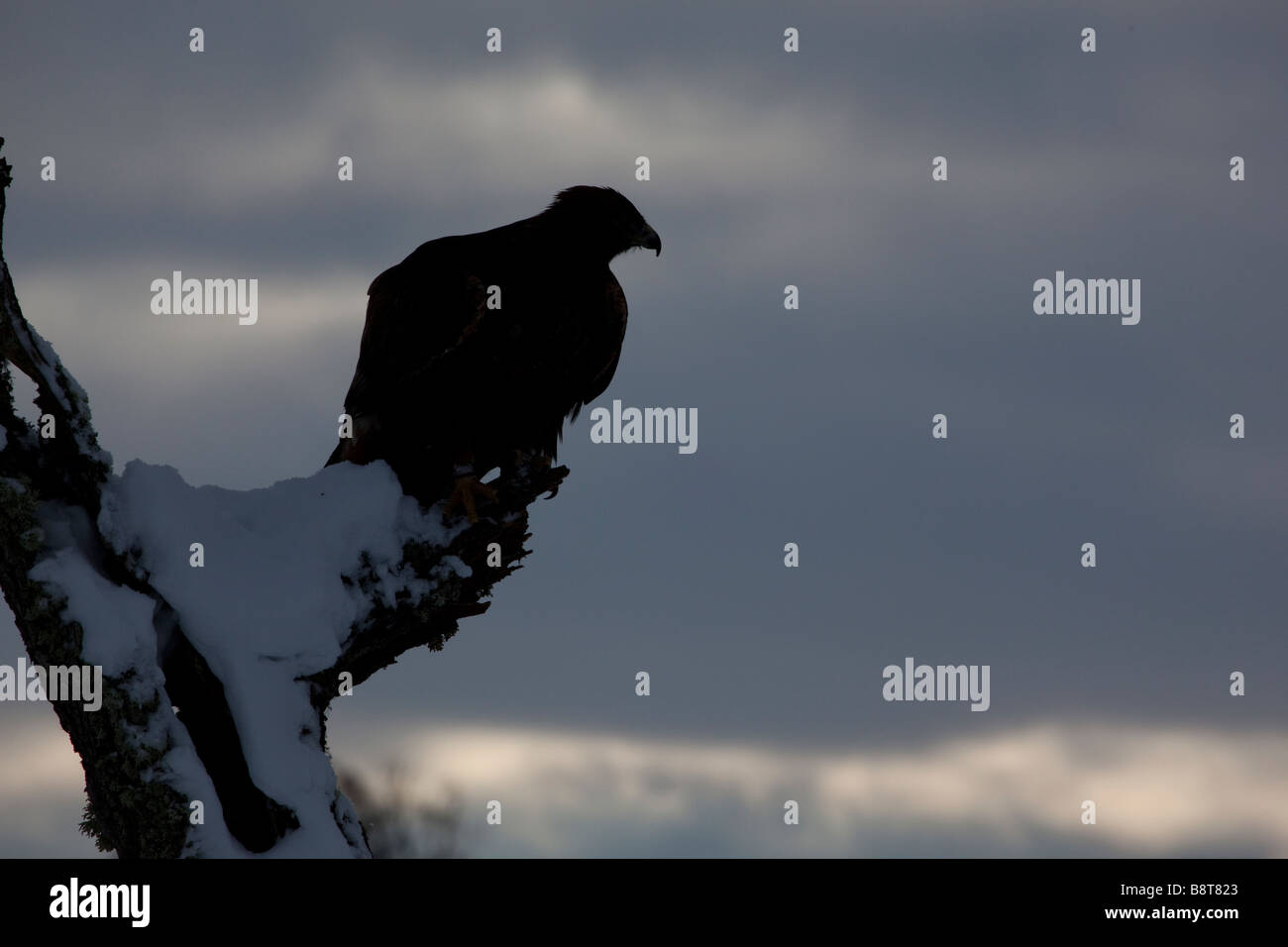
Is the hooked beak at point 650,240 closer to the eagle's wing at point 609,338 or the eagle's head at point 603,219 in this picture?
the eagle's head at point 603,219

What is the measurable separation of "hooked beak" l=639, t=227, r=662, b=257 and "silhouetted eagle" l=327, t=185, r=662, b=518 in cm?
79

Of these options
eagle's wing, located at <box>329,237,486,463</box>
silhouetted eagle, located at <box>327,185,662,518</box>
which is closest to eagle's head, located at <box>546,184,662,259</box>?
silhouetted eagle, located at <box>327,185,662,518</box>

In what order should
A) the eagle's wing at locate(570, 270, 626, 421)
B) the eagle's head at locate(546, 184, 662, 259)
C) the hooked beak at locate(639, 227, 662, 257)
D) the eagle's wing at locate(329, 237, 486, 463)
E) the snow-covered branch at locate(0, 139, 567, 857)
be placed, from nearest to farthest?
the snow-covered branch at locate(0, 139, 567, 857)
the eagle's wing at locate(329, 237, 486, 463)
the eagle's wing at locate(570, 270, 626, 421)
the eagle's head at locate(546, 184, 662, 259)
the hooked beak at locate(639, 227, 662, 257)

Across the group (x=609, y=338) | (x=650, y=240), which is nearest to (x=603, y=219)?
(x=650, y=240)

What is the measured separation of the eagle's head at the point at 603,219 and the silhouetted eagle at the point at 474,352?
31 cm

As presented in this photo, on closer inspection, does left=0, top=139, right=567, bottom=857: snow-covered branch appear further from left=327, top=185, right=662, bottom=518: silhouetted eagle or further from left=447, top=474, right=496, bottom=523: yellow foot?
left=327, top=185, right=662, bottom=518: silhouetted eagle

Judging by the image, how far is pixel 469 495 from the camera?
982 centimetres

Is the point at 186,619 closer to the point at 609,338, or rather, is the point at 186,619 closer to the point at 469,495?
the point at 469,495

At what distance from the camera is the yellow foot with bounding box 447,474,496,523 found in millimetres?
9781

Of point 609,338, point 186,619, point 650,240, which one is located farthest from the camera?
point 650,240

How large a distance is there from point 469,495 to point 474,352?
3.77 ft
